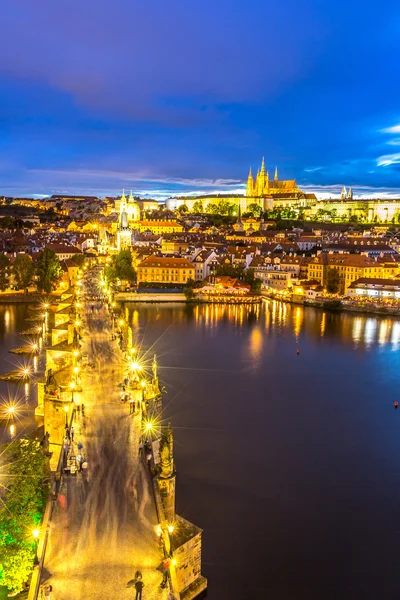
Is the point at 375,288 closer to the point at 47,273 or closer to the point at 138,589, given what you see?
the point at 47,273

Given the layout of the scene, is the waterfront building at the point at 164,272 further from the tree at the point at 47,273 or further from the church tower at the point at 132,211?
the church tower at the point at 132,211

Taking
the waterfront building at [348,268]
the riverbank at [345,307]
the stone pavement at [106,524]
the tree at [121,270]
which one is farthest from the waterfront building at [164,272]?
the stone pavement at [106,524]

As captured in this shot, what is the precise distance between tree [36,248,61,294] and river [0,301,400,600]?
7.13 metres

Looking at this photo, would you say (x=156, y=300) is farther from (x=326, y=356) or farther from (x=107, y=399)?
(x=107, y=399)

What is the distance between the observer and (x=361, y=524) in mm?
7688

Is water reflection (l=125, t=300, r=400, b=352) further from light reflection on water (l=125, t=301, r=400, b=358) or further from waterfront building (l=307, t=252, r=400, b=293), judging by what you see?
waterfront building (l=307, t=252, r=400, b=293)

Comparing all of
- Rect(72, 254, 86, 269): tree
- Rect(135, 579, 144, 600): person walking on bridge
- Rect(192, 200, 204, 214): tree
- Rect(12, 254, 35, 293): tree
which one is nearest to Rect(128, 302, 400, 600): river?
Rect(135, 579, 144, 600): person walking on bridge

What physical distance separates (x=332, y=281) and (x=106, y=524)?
26612 mm

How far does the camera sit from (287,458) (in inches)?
376

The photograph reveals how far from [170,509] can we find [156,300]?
2288 centimetres

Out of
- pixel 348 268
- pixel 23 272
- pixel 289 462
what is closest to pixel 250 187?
pixel 348 268

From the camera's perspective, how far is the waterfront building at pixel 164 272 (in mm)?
31297

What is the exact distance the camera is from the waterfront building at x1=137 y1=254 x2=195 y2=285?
31297 mm

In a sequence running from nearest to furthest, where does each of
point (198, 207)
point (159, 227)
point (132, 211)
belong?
point (159, 227), point (132, 211), point (198, 207)
